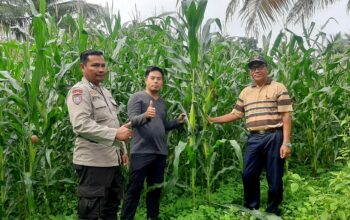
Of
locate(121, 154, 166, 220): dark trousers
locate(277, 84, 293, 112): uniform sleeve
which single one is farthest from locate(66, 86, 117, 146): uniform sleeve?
locate(277, 84, 293, 112): uniform sleeve

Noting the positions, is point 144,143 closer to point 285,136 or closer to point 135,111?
point 135,111

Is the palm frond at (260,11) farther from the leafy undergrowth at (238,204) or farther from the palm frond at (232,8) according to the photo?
the leafy undergrowth at (238,204)

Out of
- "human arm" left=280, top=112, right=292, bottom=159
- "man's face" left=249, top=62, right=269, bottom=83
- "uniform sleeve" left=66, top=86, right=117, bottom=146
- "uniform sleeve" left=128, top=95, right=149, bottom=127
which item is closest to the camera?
"uniform sleeve" left=66, top=86, right=117, bottom=146

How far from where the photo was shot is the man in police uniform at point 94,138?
277 cm

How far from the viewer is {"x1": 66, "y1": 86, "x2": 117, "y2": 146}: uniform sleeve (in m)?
→ 2.75

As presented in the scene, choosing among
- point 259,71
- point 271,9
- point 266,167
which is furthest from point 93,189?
point 271,9

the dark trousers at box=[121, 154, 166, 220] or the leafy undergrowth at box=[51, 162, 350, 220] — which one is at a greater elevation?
the dark trousers at box=[121, 154, 166, 220]

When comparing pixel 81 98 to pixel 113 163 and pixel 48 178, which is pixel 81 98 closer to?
pixel 113 163

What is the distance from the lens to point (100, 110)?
2973 millimetres

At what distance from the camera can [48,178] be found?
11.4 ft

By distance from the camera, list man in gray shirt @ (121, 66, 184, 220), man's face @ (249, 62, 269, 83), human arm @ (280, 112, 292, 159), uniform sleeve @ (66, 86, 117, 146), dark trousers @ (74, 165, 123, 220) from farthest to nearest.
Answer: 1. man's face @ (249, 62, 269, 83)
2. human arm @ (280, 112, 292, 159)
3. man in gray shirt @ (121, 66, 184, 220)
4. dark trousers @ (74, 165, 123, 220)
5. uniform sleeve @ (66, 86, 117, 146)

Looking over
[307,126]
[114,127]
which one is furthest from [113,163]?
[307,126]

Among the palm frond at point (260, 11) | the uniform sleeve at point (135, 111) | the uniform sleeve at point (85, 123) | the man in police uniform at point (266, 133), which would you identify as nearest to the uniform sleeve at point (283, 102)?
the man in police uniform at point (266, 133)

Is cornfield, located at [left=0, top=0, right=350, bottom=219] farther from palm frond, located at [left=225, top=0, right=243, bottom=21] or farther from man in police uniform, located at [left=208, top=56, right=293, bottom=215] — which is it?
palm frond, located at [left=225, top=0, right=243, bottom=21]
